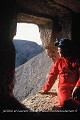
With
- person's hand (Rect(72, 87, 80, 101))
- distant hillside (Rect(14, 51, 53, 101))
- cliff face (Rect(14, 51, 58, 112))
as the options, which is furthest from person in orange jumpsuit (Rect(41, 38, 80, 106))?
distant hillside (Rect(14, 51, 53, 101))

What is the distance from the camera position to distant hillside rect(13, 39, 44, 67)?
66.7 feet

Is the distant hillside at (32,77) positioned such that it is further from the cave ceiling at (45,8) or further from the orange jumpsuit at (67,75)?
the orange jumpsuit at (67,75)

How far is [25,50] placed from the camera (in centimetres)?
2216

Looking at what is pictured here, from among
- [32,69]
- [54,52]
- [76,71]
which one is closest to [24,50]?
[32,69]

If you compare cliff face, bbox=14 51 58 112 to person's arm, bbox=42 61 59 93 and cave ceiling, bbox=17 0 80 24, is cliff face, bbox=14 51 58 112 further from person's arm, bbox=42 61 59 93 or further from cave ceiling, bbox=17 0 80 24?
cave ceiling, bbox=17 0 80 24

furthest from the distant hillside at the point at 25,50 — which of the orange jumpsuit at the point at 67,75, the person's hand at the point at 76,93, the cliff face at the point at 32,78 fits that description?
the person's hand at the point at 76,93

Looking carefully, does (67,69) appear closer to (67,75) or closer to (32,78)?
(67,75)

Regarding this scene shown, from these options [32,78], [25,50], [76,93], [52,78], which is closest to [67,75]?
[52,78]

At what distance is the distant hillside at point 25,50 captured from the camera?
20.3 metres

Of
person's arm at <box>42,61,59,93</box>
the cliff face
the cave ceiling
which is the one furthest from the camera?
the cliff face

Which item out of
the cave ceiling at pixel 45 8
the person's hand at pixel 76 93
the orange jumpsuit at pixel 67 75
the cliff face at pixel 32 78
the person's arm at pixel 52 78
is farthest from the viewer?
the cliff face at pixel 32 78

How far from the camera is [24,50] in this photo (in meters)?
22.2
